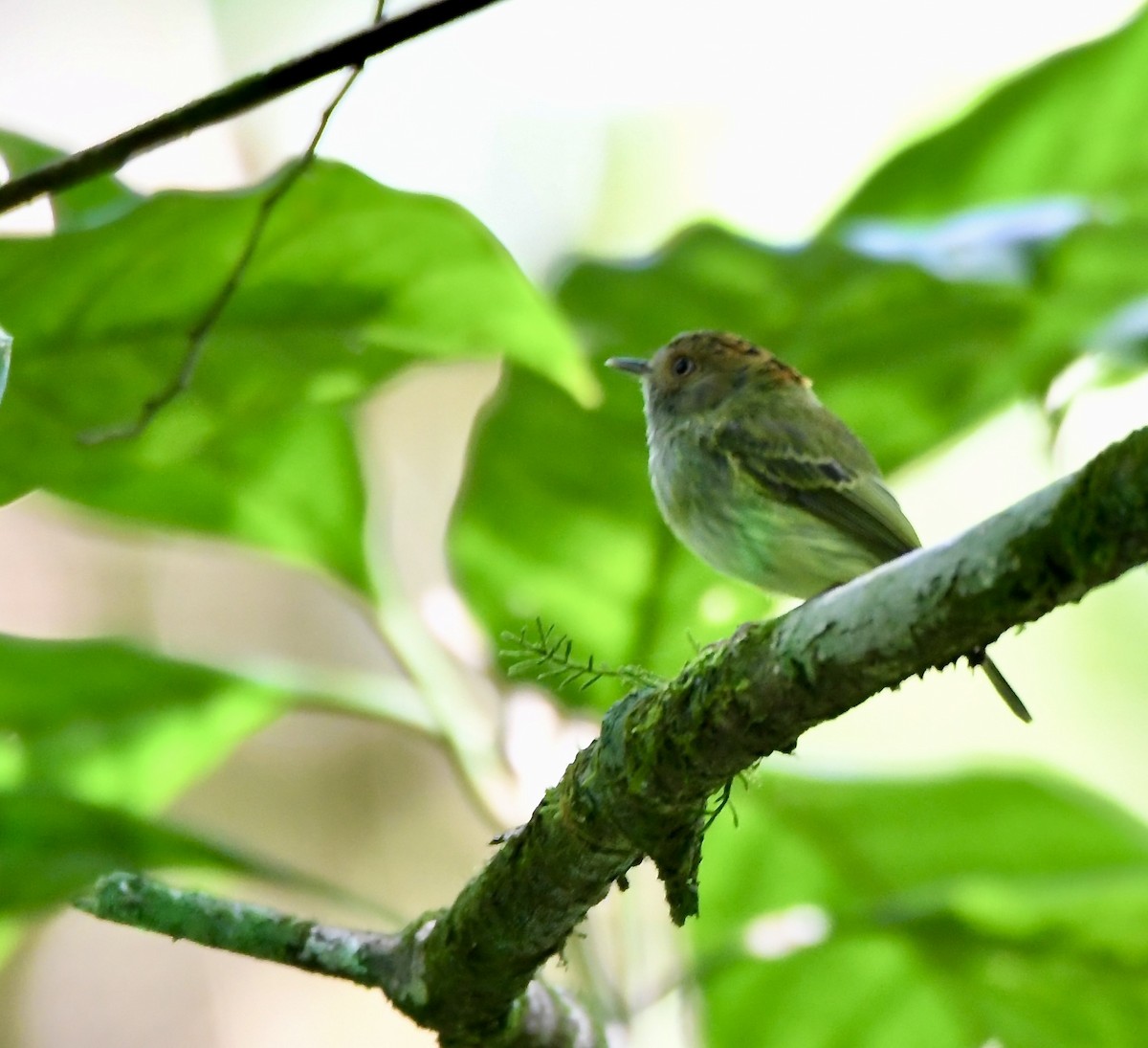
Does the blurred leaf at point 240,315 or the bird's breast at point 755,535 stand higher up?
the blurred leaf at point 240,315

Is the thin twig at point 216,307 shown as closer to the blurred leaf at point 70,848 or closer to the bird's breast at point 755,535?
the blurred leaf at point 70,848

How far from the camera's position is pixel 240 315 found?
172cm

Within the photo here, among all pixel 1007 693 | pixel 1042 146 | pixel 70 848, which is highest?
pixel 1042 146

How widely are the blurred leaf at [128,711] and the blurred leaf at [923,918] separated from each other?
52cm

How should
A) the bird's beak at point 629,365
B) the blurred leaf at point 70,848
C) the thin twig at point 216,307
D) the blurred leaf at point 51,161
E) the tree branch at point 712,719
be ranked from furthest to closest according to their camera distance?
the bird's beak at point 629,365 → the blurred leaf at point 70,848 → the blurred leaf at point 51,161 → the thin twig at point 216,307 → the tree branch at point 712,719

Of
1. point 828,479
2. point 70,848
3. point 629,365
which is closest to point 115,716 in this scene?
point 70,848

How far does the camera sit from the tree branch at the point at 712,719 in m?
0.83

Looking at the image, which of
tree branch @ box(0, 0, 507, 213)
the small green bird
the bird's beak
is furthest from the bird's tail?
tree branch @ box(0, 0, 507, 213)

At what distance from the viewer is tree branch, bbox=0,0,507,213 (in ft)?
2.98

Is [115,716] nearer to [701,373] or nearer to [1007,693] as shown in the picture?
[701,373]

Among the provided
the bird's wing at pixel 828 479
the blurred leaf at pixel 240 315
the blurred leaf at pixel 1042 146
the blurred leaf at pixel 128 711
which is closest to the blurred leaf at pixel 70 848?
the blurred leaf at pixel 128 711

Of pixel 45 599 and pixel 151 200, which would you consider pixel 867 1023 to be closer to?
pixel 151 200

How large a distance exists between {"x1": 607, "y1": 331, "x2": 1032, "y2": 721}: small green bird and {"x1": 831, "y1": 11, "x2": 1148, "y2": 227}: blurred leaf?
29cm

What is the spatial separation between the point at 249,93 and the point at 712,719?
56cm
